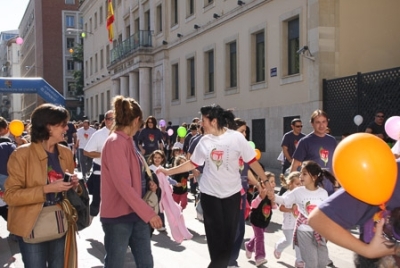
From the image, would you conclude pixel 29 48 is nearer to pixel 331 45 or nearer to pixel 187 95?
pixel 187 95

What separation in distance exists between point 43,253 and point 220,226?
1.81 metres

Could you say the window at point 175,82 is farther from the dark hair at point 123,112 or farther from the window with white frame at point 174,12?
the dark hair at point 123,112

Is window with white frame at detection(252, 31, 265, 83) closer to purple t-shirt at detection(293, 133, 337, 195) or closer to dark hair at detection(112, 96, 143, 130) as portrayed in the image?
purple t-shirt at detection(293, 133, 337, 195)

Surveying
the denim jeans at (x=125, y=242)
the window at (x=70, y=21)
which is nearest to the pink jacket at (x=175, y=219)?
the denim jeans at (x=125, y=242)

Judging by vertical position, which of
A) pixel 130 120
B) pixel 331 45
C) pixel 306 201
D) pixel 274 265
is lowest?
pixel 274 265

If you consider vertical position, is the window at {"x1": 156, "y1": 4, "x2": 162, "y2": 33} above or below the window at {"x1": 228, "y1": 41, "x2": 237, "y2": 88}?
above

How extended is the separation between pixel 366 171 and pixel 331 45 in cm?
1512

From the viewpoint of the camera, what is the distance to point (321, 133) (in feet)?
23.4

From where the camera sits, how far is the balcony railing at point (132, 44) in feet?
105

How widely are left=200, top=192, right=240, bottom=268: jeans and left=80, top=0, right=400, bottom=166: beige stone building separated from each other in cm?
1208

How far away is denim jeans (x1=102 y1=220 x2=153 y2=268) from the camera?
4211 mm

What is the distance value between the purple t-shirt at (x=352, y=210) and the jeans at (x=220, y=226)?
114 inches

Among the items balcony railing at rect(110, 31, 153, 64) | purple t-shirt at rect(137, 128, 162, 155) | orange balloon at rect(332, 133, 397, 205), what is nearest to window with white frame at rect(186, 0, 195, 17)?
balcony railing at rect(110, 31, 153, 64)

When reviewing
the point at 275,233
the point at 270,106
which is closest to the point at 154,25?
the point at 270,106
